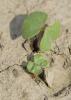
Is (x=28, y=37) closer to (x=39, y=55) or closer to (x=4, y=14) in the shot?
(x=39, y=55)

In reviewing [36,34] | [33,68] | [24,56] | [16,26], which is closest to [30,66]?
[33,68]

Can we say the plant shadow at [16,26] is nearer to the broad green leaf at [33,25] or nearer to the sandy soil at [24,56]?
the sandy soil at [24,56]

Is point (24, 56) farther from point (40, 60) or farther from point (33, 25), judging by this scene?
point (33, 25)

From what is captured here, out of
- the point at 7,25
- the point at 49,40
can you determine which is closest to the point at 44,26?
the point at 49,40

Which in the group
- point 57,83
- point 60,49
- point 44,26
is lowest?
point 57,83

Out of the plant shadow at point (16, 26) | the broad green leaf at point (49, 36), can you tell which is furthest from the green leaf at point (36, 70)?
the plant shadow at point (16, 26)

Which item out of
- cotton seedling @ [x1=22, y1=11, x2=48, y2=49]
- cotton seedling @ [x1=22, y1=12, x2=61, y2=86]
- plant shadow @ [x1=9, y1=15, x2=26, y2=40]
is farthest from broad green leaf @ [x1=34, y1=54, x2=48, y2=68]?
plant shadow @ [x1=9, y1=15, x2=26, y2=40]
